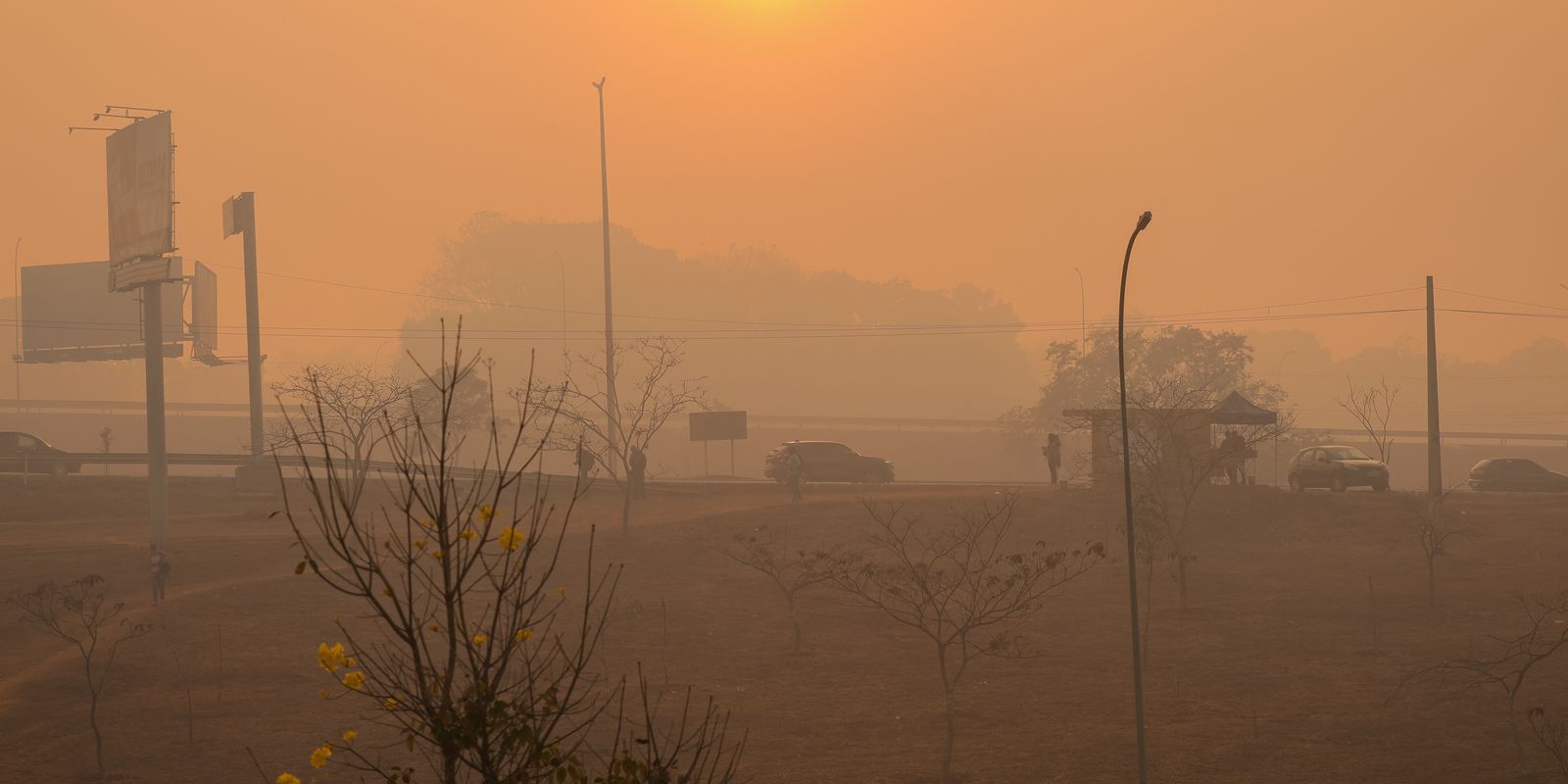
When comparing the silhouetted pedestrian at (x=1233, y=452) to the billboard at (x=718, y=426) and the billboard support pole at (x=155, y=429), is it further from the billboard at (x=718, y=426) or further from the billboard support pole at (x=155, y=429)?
the billboard support pole at (x=155, y=429)

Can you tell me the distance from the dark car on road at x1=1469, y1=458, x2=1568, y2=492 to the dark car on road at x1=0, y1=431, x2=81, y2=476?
51016 mm

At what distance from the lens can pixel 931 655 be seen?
2847 centimetres

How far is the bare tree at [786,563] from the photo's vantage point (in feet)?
94.6

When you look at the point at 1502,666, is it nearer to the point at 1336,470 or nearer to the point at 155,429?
the point at 1336,470

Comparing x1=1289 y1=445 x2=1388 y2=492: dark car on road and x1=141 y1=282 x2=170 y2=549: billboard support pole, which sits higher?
x1=141 y1=282 x2=170 y2=549: billboard support pole

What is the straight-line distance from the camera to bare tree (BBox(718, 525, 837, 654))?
28.8 metres

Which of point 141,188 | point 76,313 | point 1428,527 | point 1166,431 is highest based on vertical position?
point 141,188

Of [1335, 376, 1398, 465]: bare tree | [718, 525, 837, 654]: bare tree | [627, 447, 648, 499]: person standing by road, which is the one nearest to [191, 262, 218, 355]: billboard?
[627, 447, 648, 499]: person standing by road

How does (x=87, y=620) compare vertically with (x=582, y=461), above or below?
below

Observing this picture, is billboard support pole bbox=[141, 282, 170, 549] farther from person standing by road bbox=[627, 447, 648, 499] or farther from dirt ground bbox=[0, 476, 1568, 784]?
person standing by road bbox=[627, 447, 648, 499]

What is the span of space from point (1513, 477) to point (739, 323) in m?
73.5

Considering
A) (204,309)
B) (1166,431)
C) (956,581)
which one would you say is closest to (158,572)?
(956,581)

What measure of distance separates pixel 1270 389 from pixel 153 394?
5942cm

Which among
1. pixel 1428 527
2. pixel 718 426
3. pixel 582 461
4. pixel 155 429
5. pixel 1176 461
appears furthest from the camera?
pixel 718 426
